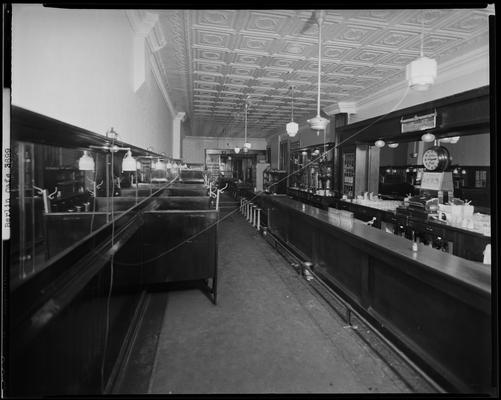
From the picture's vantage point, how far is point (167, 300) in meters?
4.10

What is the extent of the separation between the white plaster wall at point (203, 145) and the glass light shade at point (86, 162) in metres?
15.1

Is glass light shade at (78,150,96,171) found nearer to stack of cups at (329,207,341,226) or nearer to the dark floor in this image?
the dark floor

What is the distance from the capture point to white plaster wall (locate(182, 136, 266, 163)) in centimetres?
1759

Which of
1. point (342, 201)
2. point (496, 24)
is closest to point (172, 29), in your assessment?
point (496, 24)

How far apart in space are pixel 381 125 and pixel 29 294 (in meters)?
7.10

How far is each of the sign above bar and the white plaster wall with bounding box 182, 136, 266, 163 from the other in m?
11.9

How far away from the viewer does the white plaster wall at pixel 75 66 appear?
5.83 ft

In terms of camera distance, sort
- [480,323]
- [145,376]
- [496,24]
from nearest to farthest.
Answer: [496,24] → [480,323] → [145,376]

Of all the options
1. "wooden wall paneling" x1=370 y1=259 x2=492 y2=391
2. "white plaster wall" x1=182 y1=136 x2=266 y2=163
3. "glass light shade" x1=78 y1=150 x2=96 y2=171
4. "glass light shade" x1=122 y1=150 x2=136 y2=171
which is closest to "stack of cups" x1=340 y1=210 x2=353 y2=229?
"wooden wall paneling" x1=370 y1=259 x2=492 y2=391

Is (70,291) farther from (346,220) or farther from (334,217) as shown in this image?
(334,217)

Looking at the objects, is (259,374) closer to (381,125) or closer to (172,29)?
(172,29)

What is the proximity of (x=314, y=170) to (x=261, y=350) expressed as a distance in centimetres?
892

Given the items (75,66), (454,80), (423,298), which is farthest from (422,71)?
(454,80)

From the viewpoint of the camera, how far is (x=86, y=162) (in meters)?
2.49
